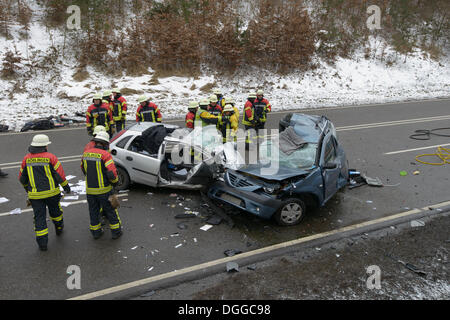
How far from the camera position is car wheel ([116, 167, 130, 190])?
7.25 metres

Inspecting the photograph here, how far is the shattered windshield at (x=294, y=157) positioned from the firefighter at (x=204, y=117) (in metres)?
2.59

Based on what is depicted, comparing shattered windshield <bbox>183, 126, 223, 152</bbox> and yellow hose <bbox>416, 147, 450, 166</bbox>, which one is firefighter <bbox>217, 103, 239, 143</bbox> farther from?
yellow hose <bbox>416, 147, 450, 166</bbox>

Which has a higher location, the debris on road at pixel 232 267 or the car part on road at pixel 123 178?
the car part on road at pixel 123 178

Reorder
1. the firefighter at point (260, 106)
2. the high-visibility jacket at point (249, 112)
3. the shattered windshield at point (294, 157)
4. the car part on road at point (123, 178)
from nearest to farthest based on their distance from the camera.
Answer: the shattered windshield at point (294, 157)
the car part on road at point (123, 178)
the high-visibility jacket at point (249, 112)
the firefighter at point (260, 106)

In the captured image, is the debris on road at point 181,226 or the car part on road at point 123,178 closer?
the debris on road at point 181,226

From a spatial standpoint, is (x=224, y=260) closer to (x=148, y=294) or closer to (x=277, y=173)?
(x=148, y=294)

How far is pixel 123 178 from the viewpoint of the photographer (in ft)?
23.8

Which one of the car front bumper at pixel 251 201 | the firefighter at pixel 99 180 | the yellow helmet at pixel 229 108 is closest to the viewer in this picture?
the firefighter at pixel 99 180

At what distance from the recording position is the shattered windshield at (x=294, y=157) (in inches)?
241

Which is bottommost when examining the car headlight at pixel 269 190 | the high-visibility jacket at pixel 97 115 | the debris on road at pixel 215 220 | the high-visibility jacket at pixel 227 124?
the debris on road at pixel 215 220

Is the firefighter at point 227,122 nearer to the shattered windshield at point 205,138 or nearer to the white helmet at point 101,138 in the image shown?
the shattered windshield at point 205,138

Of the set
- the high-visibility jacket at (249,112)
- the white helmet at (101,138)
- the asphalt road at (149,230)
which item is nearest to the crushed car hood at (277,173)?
the asphalt road at (149,230)

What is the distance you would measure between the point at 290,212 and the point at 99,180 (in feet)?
10.7
